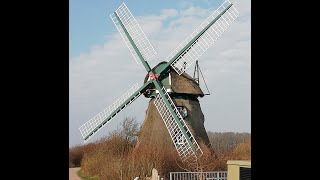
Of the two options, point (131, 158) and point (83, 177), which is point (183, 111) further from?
point (83, 177)

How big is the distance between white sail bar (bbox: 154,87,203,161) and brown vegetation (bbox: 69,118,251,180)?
0.35 m

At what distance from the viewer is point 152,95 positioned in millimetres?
13820

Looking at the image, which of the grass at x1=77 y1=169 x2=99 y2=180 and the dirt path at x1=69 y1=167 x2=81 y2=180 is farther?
the dirt path at x1=69 y1=167 x2=81 y2=180

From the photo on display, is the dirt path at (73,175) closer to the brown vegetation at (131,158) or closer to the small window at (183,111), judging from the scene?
the brown vegetation at (131,158)

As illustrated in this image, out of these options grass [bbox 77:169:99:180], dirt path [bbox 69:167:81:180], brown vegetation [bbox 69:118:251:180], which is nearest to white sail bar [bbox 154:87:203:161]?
brown vegetation [bbox 69:118:251:180]

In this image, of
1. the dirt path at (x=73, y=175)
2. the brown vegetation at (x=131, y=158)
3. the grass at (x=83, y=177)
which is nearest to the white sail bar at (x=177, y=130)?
the brown vegetation at (x=131, y=158)

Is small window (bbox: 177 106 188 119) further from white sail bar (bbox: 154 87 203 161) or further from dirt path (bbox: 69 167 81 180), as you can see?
dirt path (bbox: 69 167 81 180)

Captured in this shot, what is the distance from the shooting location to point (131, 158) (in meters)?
14.0

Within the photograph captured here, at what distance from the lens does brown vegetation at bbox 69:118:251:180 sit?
45.2 feet
